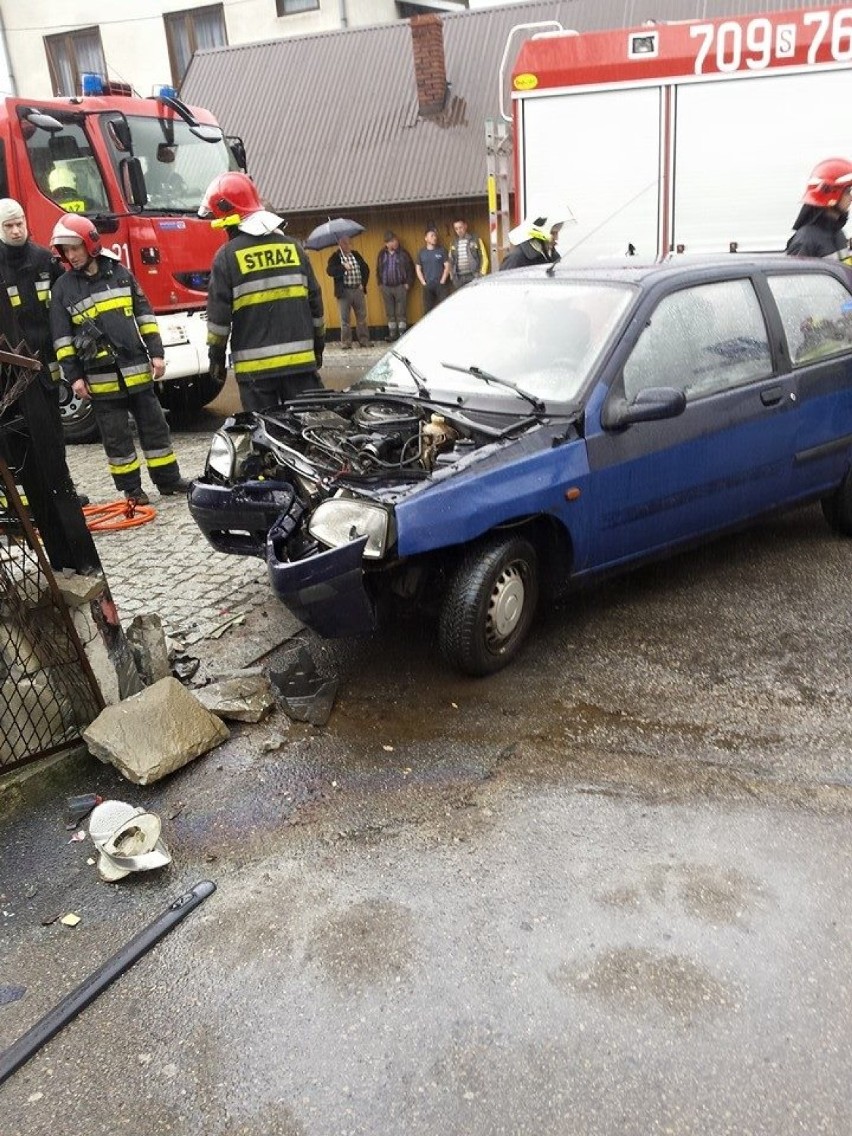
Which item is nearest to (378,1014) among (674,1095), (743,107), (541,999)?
(541,999)

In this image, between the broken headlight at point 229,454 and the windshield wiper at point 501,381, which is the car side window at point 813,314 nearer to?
the windshield wiper at point 501,381

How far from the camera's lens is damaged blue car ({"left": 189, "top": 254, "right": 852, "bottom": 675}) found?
11.7 ft

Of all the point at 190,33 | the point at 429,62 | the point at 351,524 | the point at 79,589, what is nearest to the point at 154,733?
the point at 79,589

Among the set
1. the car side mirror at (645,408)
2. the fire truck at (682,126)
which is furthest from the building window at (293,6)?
the car side mirror at (645,408)

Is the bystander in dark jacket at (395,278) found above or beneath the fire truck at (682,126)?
beneath

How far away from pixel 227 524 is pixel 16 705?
1.16 metres

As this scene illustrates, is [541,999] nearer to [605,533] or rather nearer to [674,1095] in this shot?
[674,1095]

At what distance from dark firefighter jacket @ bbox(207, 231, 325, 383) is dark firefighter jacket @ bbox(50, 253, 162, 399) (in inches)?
35.6

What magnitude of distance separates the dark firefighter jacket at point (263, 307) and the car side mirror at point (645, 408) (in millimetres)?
2478

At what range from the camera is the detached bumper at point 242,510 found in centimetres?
396

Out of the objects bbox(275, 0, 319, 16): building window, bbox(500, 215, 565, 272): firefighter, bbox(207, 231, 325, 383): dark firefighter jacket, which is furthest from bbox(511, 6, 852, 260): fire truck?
bbox(275, 0, 319, 16): building window

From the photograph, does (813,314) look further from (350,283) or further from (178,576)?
(350,283)

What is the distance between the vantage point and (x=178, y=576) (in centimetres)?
524

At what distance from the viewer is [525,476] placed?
3686 millimetres
